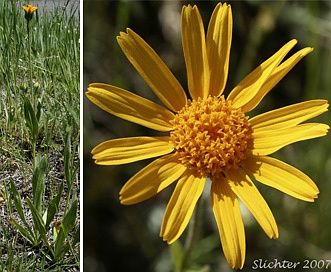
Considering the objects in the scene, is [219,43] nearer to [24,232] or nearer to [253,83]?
[253,83]

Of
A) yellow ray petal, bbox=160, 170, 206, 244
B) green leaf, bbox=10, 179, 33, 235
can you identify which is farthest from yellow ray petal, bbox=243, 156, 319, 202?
green leaf, bbox=10, 179, 33, 235

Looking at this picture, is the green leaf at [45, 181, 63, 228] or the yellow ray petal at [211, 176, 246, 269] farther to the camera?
the green leaf at [45, 181, 63, 228]

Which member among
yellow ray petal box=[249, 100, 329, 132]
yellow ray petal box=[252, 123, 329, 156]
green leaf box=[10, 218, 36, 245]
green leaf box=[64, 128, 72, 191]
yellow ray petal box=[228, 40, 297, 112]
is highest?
yellow ray petal box=[228, 40, 297, 112]

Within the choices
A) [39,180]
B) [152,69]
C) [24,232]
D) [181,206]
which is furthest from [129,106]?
[24,232]

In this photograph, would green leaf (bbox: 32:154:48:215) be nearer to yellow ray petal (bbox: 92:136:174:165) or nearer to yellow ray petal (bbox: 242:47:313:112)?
yellow ray petal (bbox: 92:136:174:165)

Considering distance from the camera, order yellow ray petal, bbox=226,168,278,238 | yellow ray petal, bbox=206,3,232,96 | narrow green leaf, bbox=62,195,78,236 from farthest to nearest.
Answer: narrow green leaf, bbox=62,195,78,236 < yellow ray petal, bbox=206,3,232,96 < yellow ray petal, bbox=226,168,278,238

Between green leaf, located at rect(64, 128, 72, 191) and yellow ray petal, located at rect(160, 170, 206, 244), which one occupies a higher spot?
green leaf, located at rect(64, 128, 72, 191)
